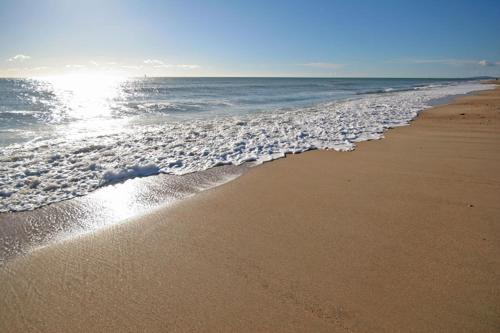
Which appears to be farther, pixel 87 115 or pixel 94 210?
pixel 87 115

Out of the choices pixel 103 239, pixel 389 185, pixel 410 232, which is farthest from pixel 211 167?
pixel 410 232

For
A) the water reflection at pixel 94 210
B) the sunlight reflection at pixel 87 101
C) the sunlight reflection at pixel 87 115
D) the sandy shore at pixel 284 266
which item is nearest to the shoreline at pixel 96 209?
the water reflection at pixel 94 210

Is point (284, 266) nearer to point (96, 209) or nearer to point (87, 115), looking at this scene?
point (96, 209)

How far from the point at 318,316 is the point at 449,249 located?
1.78 meters

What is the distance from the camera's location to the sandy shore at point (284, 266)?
2.36 metres

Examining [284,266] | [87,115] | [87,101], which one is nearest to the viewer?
[284,266]

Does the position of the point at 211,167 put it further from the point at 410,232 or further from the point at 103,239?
the point at 410,232

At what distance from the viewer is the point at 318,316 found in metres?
2.35

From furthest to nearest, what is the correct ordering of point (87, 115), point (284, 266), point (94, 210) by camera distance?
point (87, 115) < point (94, 210) < point (284, 266)

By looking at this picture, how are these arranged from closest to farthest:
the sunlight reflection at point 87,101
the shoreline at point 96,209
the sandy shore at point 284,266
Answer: the sandy shore at point 284,266, the shoreline at point 96,209, the sunlight reflection at point 87,101

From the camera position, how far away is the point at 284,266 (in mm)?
2951

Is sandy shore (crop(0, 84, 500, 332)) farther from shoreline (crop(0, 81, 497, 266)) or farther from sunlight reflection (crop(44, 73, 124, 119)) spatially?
sunlight reflection (crop(44, 73, 124, 119))

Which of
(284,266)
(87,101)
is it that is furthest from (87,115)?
(284,266)

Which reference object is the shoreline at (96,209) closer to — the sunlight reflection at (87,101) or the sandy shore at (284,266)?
the sandy shore at (284,266)
